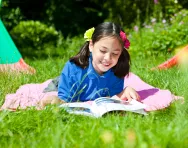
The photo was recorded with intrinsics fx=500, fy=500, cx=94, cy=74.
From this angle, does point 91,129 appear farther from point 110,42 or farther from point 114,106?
point 110,42

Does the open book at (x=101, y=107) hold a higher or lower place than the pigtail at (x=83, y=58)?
lower

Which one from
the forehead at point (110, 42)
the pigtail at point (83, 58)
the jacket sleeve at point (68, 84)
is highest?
the forehead at point (110, 42)

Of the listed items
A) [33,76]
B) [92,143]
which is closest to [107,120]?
[92,143]

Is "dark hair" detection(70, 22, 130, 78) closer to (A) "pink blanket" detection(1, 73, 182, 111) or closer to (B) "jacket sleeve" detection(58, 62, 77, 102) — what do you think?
(B) "jacket sleeve" detection(58, 62, 77, 102)

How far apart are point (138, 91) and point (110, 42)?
2.33ft

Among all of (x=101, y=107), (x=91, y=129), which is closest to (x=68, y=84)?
(x=101, y=107)

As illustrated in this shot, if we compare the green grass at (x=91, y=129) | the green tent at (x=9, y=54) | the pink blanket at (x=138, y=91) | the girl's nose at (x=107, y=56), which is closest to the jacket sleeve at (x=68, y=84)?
the pink blanket at (x=138, y=91)

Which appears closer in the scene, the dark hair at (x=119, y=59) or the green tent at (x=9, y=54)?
the dark hair at (x=119, y=59)

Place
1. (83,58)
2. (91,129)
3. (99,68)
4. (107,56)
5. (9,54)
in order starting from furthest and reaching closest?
(9,54) < (83,58) < (99,68) < (107,56) < (91,129)

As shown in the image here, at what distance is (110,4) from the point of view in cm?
1188

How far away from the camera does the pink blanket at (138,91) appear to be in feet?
11.9

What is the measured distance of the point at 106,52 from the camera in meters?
3.75

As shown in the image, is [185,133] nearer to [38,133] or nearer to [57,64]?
[38,133]

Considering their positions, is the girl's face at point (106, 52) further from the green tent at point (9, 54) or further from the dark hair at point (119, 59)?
the green tent at point (9, 54)
